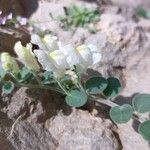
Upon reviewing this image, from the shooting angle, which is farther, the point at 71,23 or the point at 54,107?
the point at 71,23

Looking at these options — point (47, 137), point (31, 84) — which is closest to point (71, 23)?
point (31, 84)

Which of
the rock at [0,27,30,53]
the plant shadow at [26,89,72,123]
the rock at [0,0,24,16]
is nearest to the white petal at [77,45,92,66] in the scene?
the plant shadow at [26,89,72,123]

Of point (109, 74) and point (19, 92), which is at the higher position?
point (19, 92)

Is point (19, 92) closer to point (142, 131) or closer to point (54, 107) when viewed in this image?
point (54, 107)

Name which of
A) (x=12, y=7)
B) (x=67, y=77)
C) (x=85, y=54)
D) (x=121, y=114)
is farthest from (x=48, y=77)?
(x=12, y=7)

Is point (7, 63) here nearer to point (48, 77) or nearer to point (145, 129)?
point (48, 77)

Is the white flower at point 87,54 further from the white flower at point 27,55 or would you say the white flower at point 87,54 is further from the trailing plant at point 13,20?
the trailing plant at point 13,20

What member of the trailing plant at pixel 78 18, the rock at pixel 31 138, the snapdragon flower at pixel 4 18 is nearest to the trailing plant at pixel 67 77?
the rock at pixel 31 138
